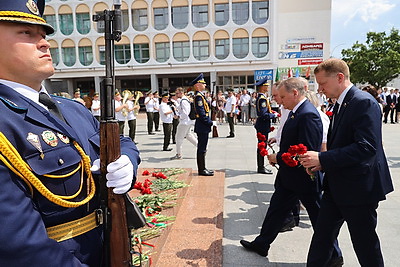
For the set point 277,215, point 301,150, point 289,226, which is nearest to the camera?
point 301,150

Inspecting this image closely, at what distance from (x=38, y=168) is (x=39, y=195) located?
0.11 m

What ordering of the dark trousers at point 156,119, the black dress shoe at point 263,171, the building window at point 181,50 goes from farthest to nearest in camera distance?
the building window at point 181,50
the dark trousers at point 156,119
the black dress shoe at point 263,171

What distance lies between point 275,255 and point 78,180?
2.55m

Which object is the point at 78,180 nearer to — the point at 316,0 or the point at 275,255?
the point at 275,255

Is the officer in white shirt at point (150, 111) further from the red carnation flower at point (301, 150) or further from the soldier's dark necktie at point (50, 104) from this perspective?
the soldier's dark necktie at point (50, 104)

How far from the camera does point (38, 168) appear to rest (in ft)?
3.91

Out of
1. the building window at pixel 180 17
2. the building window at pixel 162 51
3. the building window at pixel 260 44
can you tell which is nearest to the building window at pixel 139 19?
the building window at pixel 162 51

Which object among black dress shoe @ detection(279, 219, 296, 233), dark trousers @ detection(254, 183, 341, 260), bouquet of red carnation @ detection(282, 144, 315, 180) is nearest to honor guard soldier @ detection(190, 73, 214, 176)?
black dress shoe @ detection(279, 219, 296, 233)

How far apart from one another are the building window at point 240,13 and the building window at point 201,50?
3693 millimetres

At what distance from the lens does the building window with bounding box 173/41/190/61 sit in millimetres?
30689

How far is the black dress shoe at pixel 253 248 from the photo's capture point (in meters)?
3.17

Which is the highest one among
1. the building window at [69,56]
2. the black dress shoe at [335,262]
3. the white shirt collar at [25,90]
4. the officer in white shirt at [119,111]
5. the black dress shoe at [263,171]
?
the building window at [69,56]

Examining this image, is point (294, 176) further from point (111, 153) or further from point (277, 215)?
point (111, 153)

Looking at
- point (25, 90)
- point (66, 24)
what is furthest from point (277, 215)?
point (66, 24)
